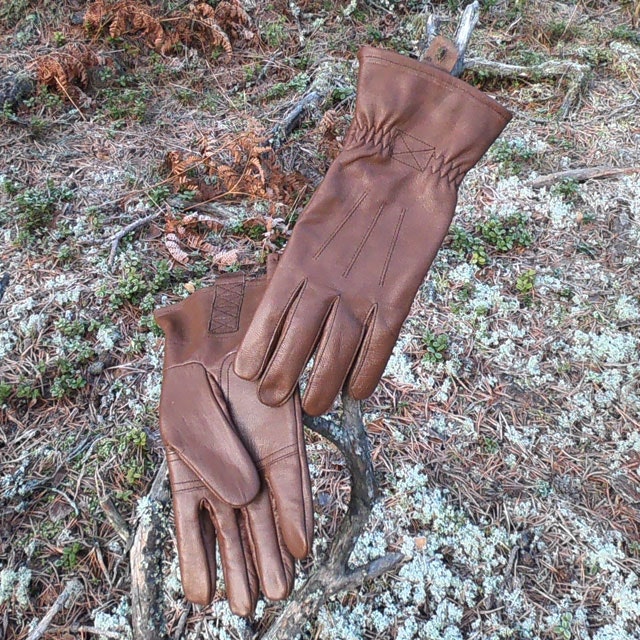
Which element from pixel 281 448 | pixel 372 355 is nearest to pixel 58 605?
pixel 281 448

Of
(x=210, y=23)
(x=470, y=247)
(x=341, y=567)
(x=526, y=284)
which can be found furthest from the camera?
(x=210, y=23)

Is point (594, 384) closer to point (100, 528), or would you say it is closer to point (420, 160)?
point (420, 160)

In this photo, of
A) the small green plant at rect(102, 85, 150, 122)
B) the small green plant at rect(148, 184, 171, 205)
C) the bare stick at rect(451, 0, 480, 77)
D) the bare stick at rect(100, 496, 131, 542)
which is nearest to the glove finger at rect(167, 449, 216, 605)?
the bare stick at rect(100, 496, 131, 542)

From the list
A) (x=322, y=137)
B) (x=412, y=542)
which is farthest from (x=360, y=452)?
(x=322, y=137)

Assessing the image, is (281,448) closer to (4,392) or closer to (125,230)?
(4,392)

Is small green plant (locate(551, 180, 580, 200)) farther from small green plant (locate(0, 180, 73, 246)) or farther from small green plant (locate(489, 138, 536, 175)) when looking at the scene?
small green plant (locate(0, 180, 73, 246))
